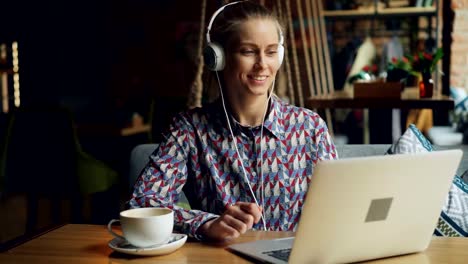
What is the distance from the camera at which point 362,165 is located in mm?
997

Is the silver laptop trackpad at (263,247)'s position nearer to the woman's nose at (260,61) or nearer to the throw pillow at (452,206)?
the woman's nose at (260,61)

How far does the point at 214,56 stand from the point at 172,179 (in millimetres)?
320

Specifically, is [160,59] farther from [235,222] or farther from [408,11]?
[235,222]

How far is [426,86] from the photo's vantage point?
13.6 ft

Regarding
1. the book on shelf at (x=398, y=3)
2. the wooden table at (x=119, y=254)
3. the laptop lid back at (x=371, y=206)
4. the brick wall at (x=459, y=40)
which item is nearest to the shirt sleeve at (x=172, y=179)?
the wooden table at (x=119, y=254)

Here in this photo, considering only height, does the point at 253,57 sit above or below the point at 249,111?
above

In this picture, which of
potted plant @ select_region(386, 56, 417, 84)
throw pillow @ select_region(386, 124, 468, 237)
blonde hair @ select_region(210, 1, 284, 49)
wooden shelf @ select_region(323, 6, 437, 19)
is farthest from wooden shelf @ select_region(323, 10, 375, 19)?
blonde hair @ select_region(210, 1, 284, 49)

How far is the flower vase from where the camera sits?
4113mm

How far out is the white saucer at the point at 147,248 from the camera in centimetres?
116

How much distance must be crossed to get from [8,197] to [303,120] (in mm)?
3828

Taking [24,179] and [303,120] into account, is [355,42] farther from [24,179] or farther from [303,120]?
[303,120]

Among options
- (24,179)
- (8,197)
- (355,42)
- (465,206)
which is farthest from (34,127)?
(355,42)

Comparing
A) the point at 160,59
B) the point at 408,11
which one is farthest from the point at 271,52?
the point at 160,59

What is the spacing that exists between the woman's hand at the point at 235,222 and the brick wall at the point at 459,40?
4.76m
